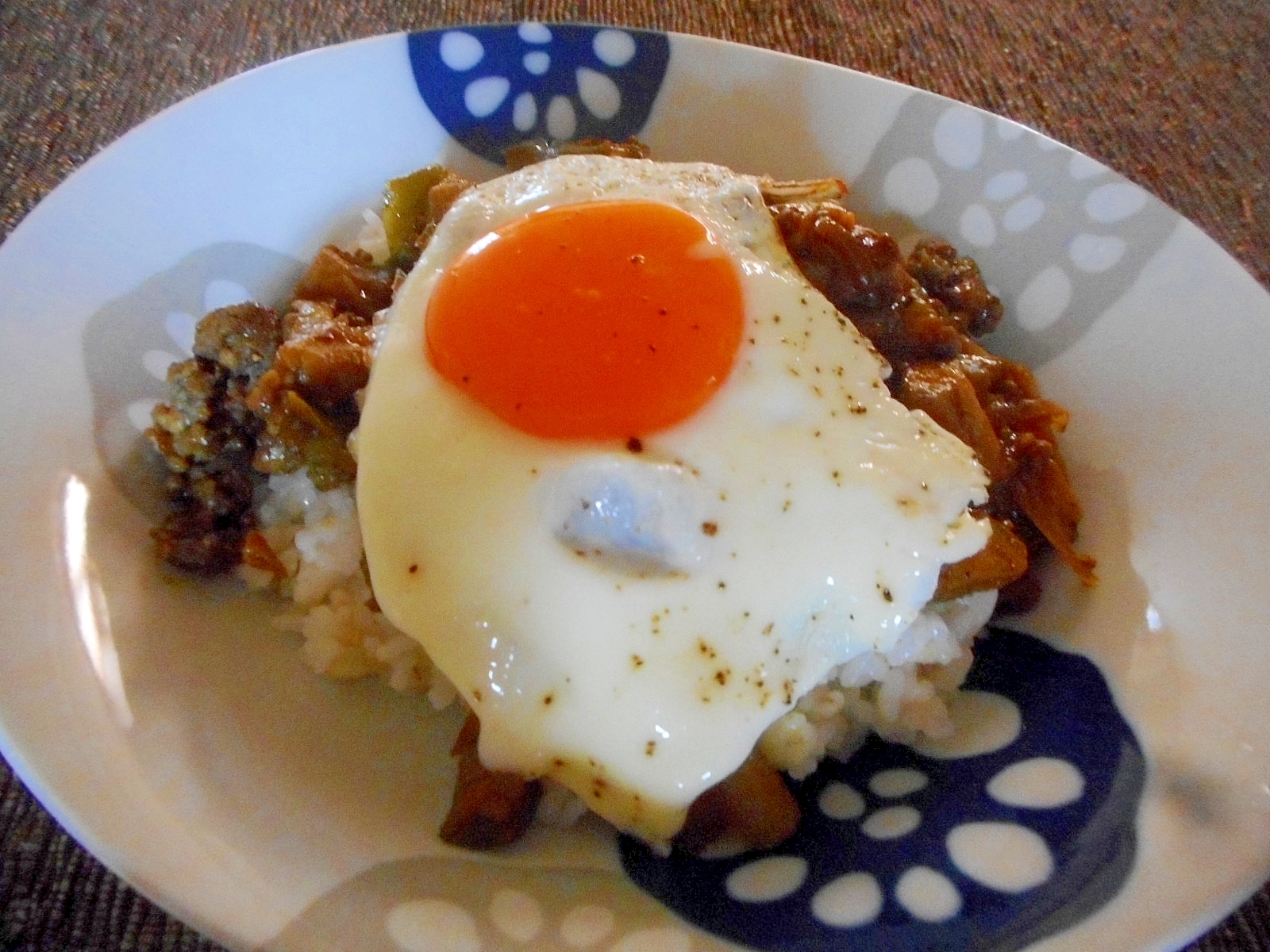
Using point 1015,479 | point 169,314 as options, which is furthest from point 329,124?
point 1015,479

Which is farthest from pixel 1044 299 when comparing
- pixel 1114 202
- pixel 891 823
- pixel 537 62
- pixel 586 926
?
pixel 586 926

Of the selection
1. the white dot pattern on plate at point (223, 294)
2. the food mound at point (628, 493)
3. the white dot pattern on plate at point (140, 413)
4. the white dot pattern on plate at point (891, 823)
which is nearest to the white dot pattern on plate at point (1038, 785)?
the white dot pattern on plate at point (891, 823)

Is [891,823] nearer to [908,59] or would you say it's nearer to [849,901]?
[849,901]

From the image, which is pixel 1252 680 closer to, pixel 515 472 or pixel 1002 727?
pixel 1002 727

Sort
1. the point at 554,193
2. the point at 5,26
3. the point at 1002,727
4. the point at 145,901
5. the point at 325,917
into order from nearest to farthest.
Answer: the point at 325,917, the point at 145,901, the point at 1002,727, the point at 554,193, the point at 5,26

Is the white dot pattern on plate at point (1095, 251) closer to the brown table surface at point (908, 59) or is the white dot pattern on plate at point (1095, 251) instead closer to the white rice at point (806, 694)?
the brown table surface at point (908, 59)

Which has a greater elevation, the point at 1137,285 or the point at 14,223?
the point at 1137,285
